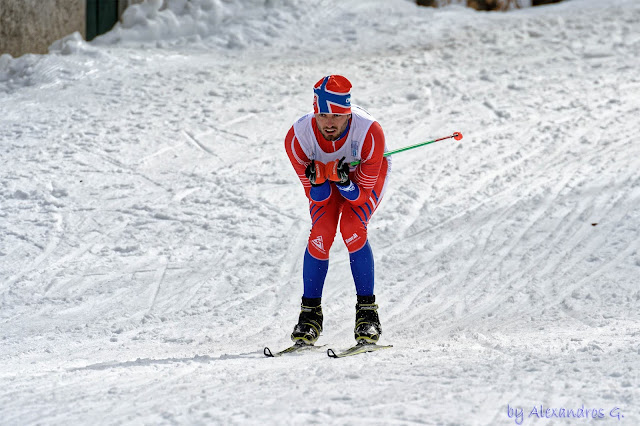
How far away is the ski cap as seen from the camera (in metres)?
4.71

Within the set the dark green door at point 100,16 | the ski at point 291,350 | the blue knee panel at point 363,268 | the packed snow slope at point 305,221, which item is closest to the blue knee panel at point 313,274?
the blue knee panel at point 363,268

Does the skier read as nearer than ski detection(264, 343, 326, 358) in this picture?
Yes

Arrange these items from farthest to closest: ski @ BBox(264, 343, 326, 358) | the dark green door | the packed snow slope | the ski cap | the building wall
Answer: the dark green door → the building wall → ski @ BBox(264, 343, 326, 358) → the ski cap → the packed snow slope

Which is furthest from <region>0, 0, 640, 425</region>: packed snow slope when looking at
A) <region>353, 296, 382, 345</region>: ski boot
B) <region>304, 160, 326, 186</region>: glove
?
<region>304, 160, 326, 186</region>: glove

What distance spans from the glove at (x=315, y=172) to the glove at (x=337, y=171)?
1.2 inches

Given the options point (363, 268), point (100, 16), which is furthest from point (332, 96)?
point (100, 16)

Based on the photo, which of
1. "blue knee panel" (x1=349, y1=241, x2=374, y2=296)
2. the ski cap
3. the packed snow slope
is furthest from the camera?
"blue knee panel" (x1=349, y1=241, x2=374, y2=296)

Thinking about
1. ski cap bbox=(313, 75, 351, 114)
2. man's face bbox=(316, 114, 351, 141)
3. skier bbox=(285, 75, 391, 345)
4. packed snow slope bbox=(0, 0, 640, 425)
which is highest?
ski cap bbox=(313, 75, 351, 114)

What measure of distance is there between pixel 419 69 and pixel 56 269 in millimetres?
6622

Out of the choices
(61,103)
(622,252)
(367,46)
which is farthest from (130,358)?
(367,46)

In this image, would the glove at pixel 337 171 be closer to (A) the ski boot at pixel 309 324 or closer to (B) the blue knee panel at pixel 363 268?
(B) the blue knee panel at pixel 363 268

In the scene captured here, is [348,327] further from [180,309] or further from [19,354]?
[19,354]

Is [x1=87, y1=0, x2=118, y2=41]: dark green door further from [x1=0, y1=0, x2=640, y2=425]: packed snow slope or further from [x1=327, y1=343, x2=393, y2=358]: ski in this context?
[x1=327, y1=343, x2=393, y2=358]: ski

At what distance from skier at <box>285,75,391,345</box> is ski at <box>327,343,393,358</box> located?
4cm
